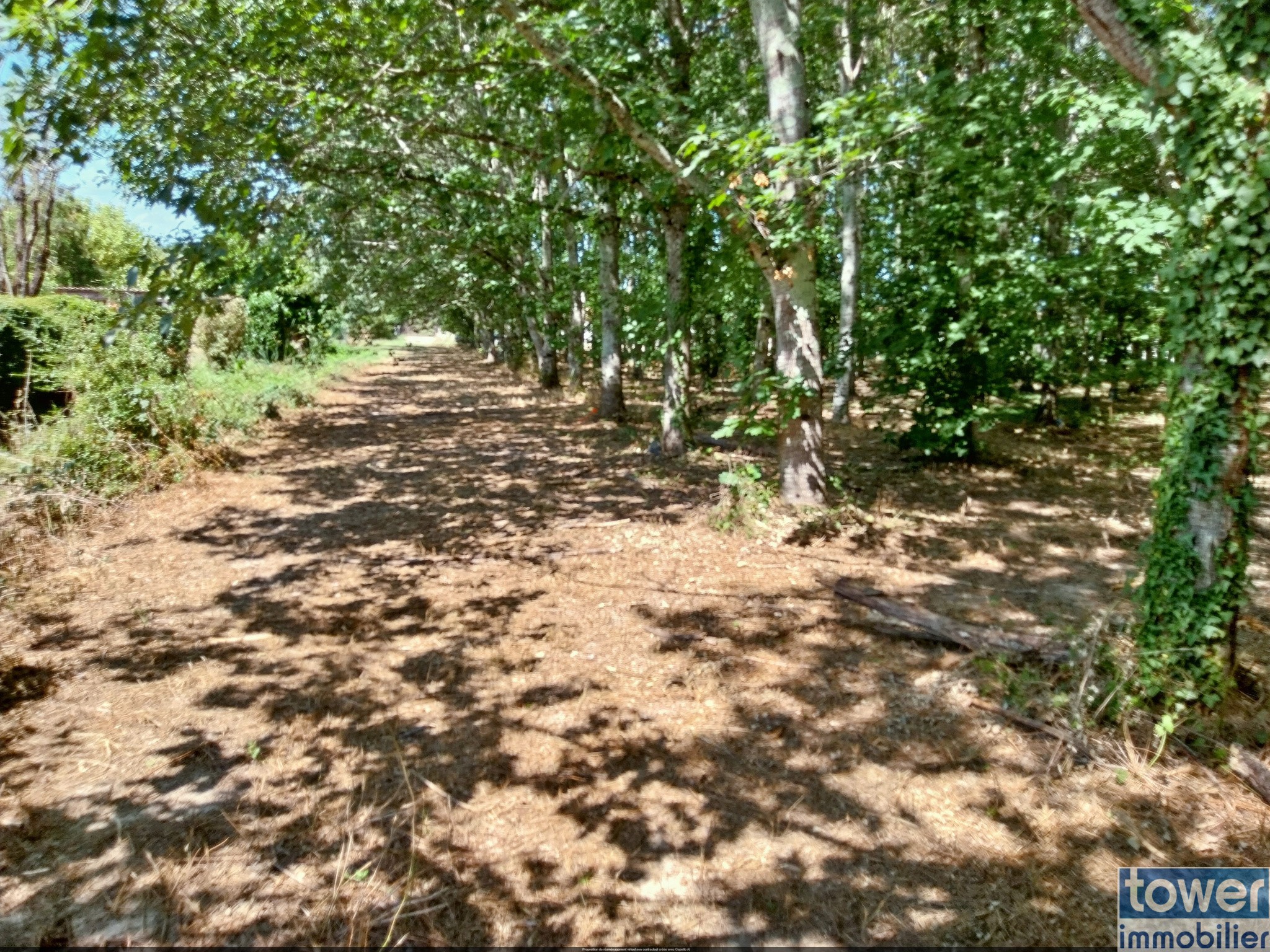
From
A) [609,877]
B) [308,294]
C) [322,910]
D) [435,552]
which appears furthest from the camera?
[308,294]

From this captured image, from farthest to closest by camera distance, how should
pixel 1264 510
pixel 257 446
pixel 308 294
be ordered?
pixel 308 294 → pixel 257 446 → pixel 1264 510

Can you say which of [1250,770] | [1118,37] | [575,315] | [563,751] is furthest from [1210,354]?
[575,315]

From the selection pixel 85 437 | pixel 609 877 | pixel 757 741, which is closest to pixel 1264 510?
pixel 757 741

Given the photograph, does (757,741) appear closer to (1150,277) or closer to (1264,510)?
(1264,510)

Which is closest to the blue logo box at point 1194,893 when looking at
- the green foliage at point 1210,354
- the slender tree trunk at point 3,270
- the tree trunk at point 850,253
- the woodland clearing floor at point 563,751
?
the woodland clearing floor at point 563,751

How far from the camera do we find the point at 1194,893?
2.85 m

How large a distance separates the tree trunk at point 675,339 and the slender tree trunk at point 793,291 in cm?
280

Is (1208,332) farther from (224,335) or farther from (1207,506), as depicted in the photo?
(224,335)

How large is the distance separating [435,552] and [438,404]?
1304 cm

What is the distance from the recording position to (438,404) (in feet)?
63.0

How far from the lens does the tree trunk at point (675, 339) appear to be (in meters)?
9.51

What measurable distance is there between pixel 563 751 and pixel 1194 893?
9.00 feet

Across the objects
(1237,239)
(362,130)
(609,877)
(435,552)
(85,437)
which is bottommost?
(609,877)

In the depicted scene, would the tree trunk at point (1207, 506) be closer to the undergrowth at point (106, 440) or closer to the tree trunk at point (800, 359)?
the tree trunk at point (800, 359)
